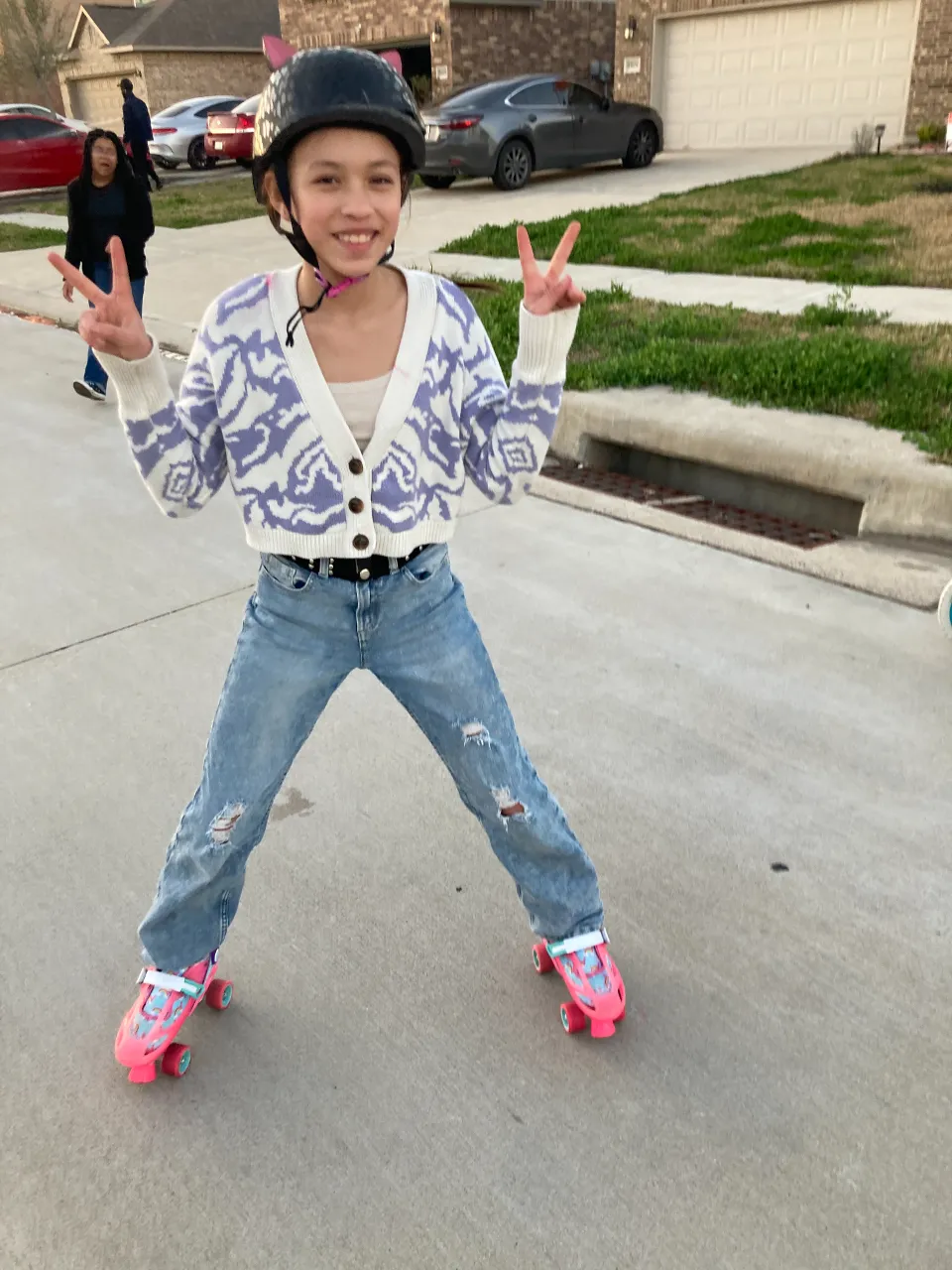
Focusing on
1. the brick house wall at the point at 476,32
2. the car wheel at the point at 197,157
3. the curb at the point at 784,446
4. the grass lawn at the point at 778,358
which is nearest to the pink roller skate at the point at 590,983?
the curb at the point at 784,446

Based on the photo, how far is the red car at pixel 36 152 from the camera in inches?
781

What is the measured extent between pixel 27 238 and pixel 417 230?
17.3ft

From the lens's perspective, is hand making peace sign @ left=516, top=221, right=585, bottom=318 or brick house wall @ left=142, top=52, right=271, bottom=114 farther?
brick house wall @ left=142, top=52, right=271, bottom=114

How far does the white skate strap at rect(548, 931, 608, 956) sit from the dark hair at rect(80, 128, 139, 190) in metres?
5.95

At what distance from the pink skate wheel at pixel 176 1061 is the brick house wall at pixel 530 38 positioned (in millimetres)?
22374

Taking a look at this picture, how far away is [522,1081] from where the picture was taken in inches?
81.8

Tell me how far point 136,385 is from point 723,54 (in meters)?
19.9

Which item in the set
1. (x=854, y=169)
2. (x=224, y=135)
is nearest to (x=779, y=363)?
(x=854, y=169)

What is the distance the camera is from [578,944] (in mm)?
2215

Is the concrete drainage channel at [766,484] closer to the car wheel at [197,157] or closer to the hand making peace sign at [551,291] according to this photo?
the hand making peace sign at [551,291]

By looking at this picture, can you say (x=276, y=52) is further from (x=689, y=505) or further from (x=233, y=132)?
(x=233, y=132)

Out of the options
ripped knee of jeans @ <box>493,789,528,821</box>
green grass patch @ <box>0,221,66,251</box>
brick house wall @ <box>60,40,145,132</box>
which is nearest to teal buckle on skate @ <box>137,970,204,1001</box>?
ripped knee of jeans @ <box>493,789,528,821</box>

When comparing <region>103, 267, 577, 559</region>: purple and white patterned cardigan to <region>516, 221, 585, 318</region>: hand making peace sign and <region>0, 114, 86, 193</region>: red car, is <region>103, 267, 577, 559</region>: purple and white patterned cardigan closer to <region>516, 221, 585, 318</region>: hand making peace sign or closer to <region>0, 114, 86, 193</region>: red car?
<region>516, 221, 585, 318</region>: hand making peace sign

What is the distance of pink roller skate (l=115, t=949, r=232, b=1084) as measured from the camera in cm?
208
